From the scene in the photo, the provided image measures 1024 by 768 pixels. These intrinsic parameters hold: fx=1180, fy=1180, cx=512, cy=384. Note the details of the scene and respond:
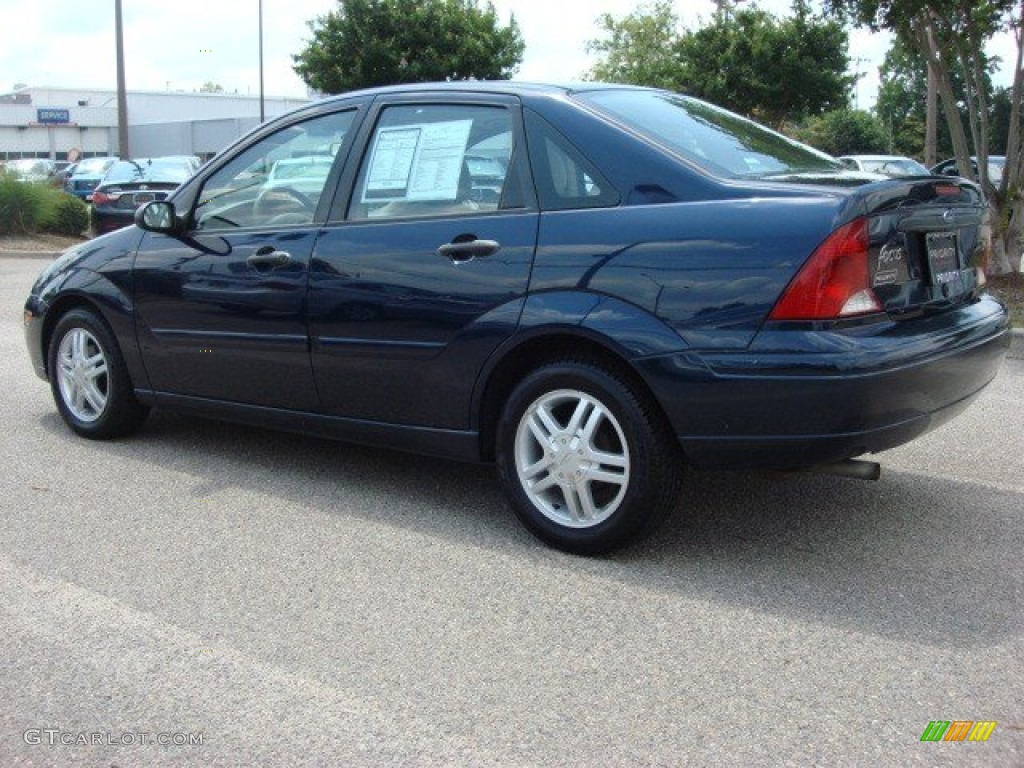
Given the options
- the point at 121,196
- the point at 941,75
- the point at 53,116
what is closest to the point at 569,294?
the point at 941,75

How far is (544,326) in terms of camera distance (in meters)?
4.02

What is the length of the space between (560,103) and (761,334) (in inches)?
48.7

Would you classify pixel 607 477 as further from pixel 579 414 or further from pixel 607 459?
pixel 579 414

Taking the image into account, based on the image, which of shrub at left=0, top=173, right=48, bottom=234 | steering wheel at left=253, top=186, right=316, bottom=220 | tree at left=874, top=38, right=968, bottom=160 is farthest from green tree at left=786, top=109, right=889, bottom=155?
steering wheel at left=253, top=186, right=316, bottom=220

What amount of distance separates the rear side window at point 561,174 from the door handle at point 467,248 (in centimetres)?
24

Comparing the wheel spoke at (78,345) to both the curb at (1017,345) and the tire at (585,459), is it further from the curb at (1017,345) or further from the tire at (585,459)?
the curb at (1017,345)

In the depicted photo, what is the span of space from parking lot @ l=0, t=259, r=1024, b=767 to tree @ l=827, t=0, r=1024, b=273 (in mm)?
7028

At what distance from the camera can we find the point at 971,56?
11727mm

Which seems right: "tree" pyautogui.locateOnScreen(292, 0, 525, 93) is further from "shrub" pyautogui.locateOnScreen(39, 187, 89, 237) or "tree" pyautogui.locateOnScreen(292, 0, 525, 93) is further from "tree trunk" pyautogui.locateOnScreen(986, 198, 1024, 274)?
"tree trunk" pyautogui.locateOnScreen(986, 198, 1024, 274)

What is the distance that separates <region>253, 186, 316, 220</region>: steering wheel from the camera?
193 inches

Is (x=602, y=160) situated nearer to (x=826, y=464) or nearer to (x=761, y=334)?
(x=761, y=334)

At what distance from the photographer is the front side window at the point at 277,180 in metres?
4.90

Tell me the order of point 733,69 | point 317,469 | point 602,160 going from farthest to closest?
point 733,69
point 317,469
point 602,160

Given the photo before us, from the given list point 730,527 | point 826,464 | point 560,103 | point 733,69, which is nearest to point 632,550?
point 730,527
